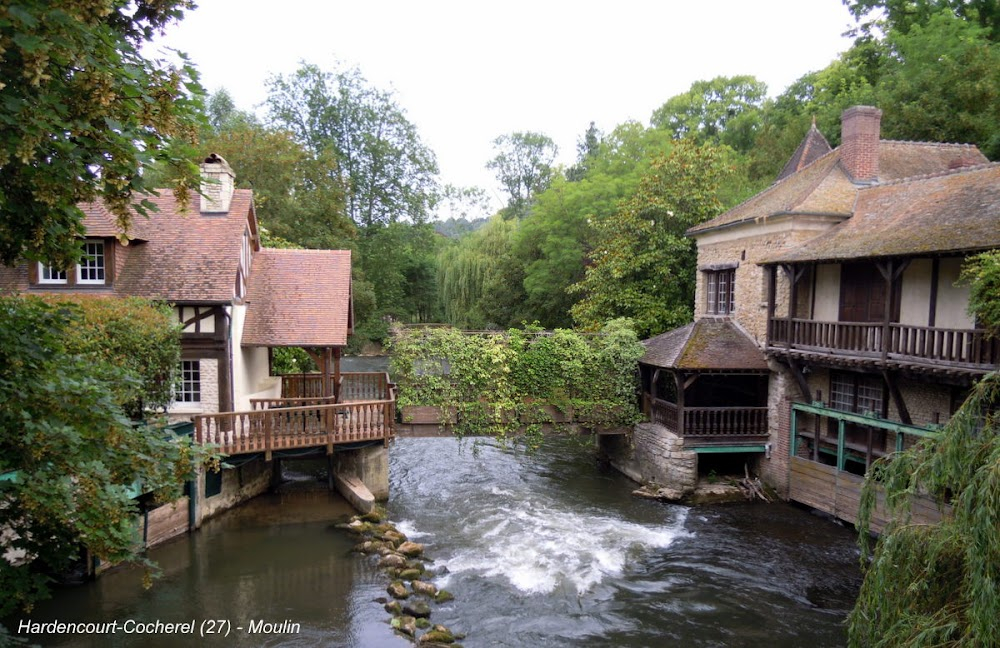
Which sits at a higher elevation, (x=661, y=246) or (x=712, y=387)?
(x=661, y=246)

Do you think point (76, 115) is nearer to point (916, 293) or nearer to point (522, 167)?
point (916, 293)

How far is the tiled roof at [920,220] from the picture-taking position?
1195cm

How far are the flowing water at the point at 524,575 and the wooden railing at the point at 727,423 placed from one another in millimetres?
2062

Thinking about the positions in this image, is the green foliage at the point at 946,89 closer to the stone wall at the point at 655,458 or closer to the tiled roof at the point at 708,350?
the tiled roof at the point at 708,350

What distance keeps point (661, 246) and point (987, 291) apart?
1284 centimetres

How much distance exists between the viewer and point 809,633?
1041 centimetres

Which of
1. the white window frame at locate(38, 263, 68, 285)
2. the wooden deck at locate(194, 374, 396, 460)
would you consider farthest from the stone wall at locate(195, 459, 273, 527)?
the white window frame at locate(38, 263, 68, 285)

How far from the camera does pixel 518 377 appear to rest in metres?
18.3

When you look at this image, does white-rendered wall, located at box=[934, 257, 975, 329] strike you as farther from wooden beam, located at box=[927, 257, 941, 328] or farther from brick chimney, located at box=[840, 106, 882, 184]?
brick chimney, located at box=[840, 106, 882, 184]

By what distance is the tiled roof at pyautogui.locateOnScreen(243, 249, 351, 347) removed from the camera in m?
16.1

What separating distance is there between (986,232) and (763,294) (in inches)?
245

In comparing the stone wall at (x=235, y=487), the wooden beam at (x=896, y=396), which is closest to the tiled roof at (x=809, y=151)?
the wooden beam at (x=896, y=396)

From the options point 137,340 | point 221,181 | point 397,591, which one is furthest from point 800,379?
point 221,181

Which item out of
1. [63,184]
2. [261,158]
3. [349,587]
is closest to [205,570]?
[349,587]
